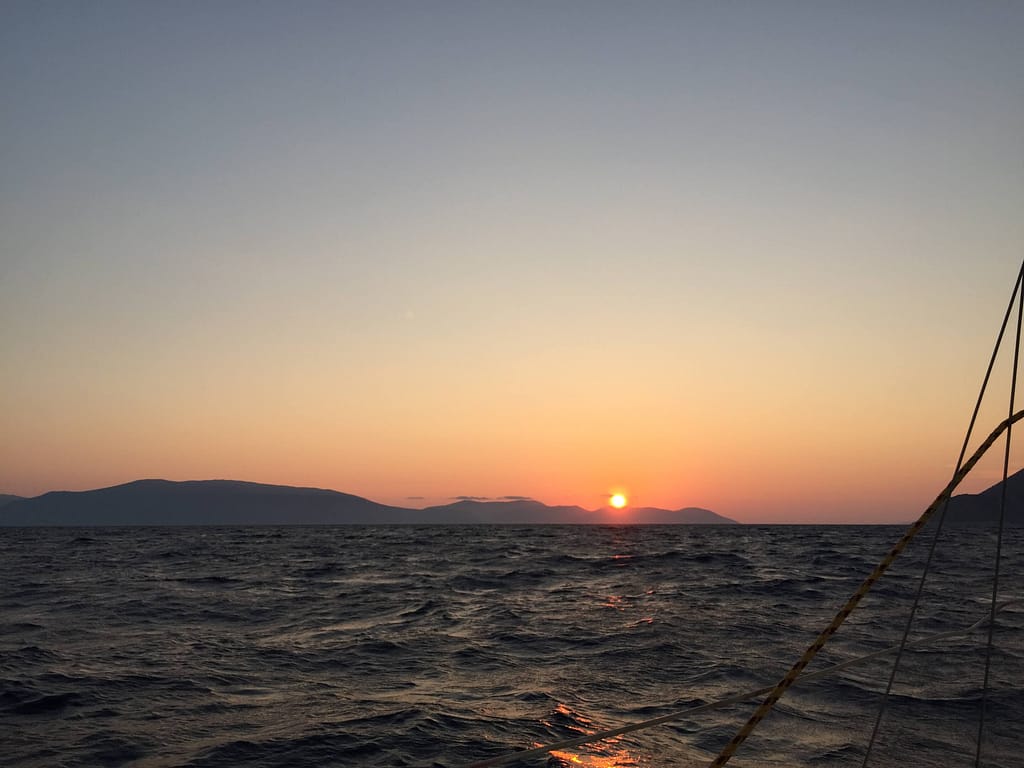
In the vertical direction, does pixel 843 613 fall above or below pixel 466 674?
above

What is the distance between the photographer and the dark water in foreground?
32.3 feet

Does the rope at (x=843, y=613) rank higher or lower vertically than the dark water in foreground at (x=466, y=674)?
higher

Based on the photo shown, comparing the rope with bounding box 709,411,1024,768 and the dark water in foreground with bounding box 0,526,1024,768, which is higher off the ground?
the rope with bounding box 709,411,1024,768

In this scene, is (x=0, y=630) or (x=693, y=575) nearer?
(x=0, y=630)

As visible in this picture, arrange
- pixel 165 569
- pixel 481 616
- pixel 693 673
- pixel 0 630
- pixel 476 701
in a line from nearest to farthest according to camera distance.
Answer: pixel 476 701
pixel 693 673
pixel 0 630
pixel 481 616
pixel 165 569

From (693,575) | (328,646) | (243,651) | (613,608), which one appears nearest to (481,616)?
(613,608)

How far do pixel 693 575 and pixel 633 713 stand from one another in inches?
925

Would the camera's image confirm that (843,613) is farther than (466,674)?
No

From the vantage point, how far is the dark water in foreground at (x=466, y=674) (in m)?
9.84

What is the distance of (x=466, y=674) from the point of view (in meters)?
14.0

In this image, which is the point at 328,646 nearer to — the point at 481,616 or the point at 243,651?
the point at 243,651

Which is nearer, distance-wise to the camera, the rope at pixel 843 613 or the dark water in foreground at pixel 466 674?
the rope at pixel 843 613

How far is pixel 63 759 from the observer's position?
9.38 metres

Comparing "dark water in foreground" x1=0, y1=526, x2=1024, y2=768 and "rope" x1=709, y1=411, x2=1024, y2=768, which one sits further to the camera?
"dark water in foreground" x1=0, y1=526, x2=1024, y2=768
